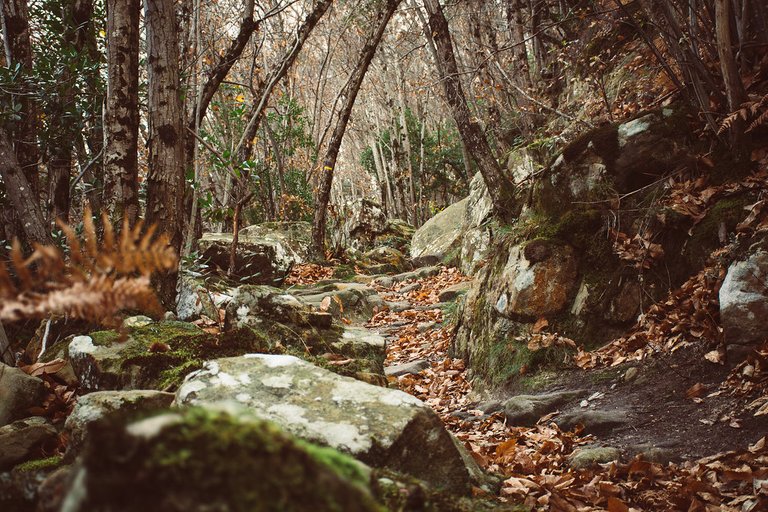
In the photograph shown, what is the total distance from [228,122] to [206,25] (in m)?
2.48

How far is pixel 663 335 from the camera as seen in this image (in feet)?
14.1

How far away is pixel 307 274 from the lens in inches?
493

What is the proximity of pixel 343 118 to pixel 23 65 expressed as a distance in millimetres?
7414

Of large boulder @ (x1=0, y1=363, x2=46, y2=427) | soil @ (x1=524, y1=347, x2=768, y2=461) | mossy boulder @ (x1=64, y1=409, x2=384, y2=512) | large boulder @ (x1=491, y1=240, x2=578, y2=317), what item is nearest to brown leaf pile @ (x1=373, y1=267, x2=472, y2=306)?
large boulder @ (x1=491, y1=240, x2=578, y2=317)

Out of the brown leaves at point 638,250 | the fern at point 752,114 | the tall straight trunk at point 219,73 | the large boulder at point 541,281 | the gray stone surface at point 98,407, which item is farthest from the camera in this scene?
the tall straight trunk at point 219,73

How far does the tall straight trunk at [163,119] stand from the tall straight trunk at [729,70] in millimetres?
4895

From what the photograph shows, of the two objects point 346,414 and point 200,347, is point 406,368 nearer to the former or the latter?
point 200,347

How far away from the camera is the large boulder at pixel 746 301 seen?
11.3 ft

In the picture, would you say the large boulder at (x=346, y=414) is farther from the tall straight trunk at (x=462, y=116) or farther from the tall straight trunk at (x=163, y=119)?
the tall straight trunk at (x=462, y=116)

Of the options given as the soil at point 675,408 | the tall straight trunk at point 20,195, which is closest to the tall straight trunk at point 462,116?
the soil at point 675,408

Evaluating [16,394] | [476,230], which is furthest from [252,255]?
[16,394]

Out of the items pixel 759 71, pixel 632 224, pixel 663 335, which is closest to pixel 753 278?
pixel 663 335

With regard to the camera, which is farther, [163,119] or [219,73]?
[219,73]

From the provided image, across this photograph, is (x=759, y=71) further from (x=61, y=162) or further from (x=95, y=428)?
(x=61, y=162)
